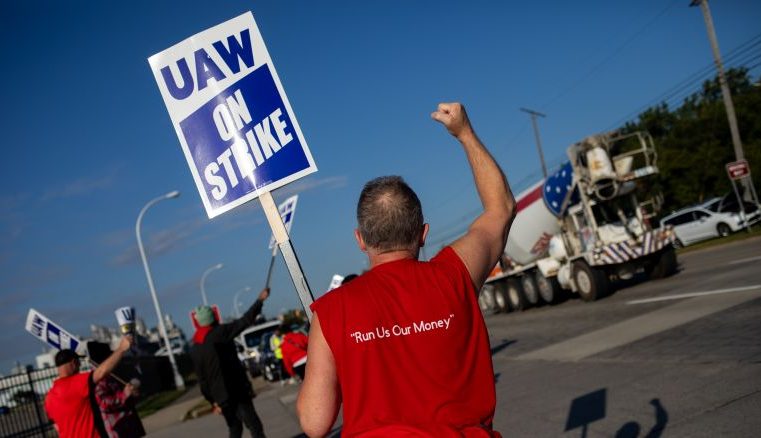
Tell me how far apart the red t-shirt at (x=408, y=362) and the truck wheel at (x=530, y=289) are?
1929 centimetres

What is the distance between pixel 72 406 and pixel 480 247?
14.9 feet

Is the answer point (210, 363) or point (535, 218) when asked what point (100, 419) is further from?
point (535, 218)

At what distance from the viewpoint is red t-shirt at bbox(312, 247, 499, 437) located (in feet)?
6.88

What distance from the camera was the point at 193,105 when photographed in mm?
3396

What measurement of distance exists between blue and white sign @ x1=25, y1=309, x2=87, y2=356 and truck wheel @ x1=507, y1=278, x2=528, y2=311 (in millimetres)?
14839

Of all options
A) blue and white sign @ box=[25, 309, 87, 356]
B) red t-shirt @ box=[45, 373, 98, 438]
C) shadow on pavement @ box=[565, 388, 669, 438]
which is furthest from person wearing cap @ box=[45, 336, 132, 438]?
blue and white sign @ box=[25, 309, 87, 356]

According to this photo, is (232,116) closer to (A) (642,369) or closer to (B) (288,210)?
(B) (288,210)

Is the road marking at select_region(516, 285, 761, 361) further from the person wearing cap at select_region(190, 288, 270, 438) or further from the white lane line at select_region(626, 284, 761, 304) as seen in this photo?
the person wearing cap at select_region(190, 288, 270, 438)

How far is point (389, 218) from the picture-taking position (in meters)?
2.35

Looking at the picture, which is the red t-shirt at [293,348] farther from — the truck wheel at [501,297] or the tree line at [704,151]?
the tree line at [704,151]

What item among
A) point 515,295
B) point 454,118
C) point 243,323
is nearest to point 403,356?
point 454,118

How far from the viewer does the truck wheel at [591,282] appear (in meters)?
17.4

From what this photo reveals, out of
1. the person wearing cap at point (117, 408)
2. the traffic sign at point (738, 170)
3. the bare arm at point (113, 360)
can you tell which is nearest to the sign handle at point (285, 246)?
the bare arm at point (113, 360)

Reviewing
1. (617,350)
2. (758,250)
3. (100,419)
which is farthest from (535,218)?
(100,419)
